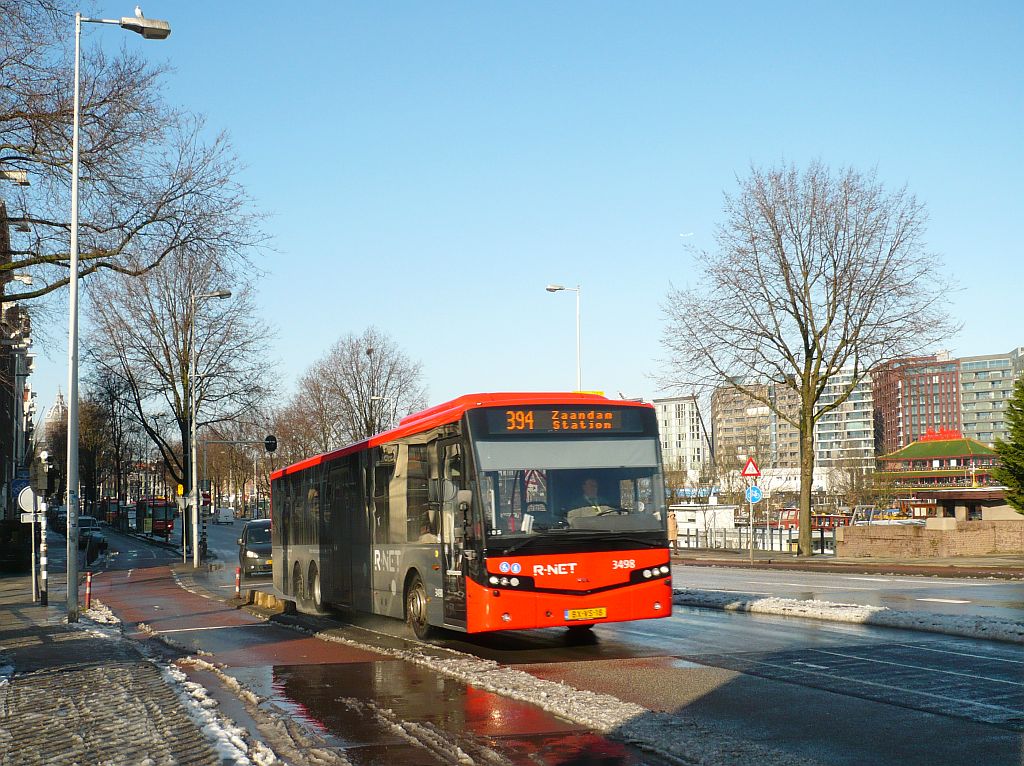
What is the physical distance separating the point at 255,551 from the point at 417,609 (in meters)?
22.9

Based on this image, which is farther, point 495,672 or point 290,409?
point 290,409

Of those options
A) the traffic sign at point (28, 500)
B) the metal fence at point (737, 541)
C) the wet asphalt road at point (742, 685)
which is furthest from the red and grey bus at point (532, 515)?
the metal fence at point (737, 541)

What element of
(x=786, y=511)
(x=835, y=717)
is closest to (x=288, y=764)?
(x=835, y=717)

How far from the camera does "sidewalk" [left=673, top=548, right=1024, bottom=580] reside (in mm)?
28062

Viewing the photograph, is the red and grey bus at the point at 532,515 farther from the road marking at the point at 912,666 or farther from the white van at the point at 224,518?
the white van at the point at 224,518

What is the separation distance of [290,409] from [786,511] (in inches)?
1634

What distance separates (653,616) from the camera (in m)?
14.1

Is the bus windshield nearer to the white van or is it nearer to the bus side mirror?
the bus side mirror

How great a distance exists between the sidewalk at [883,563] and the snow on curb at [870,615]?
10.2 m

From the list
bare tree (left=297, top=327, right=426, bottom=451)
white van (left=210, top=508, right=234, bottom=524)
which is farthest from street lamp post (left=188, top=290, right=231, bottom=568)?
white van (left=210, top=508, right=234, bottom=524)

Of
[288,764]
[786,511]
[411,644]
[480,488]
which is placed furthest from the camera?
[786,511]

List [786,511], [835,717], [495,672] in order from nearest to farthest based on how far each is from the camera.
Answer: [835,717] → [495,672] → [786,511]

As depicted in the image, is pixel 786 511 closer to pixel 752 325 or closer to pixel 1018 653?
pixel 752 325

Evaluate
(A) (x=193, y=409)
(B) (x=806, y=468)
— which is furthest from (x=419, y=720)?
(A) (x=193, y=409)
